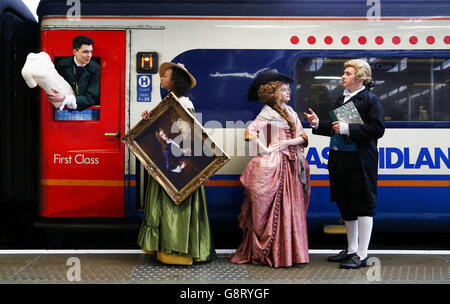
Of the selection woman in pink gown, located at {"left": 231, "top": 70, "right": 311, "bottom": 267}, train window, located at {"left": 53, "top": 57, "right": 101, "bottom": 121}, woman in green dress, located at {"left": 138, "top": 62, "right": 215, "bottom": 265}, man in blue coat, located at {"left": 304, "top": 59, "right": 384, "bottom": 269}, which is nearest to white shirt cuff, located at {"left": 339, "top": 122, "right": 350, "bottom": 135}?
man in blue coat, located at {"left": 304, "top": 59, "right": 384, "bottom": 269}

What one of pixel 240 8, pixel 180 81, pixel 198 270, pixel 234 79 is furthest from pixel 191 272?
pixel 240 8

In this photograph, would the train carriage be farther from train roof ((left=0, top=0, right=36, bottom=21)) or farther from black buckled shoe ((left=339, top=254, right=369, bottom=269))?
black buckled shoe ((left=339, top=254, right=369, bottom=269))

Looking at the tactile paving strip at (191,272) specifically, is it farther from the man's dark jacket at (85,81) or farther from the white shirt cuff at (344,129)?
the man's dark jacket at (85,81)

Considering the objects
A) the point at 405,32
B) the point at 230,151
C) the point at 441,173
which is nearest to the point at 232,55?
the point at 230,151

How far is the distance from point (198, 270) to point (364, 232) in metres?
1.53

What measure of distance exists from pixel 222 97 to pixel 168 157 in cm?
112

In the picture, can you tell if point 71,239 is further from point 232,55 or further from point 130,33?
point 232,55

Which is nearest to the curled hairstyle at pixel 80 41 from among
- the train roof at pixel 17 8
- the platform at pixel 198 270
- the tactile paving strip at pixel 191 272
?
the train roof at pixel 17 8

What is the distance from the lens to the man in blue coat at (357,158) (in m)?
4.00

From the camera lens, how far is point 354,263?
408 cm

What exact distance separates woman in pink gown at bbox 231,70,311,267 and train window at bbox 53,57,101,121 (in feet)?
5.65

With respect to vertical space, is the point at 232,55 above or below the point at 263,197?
above

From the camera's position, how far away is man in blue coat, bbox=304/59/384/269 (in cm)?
400
